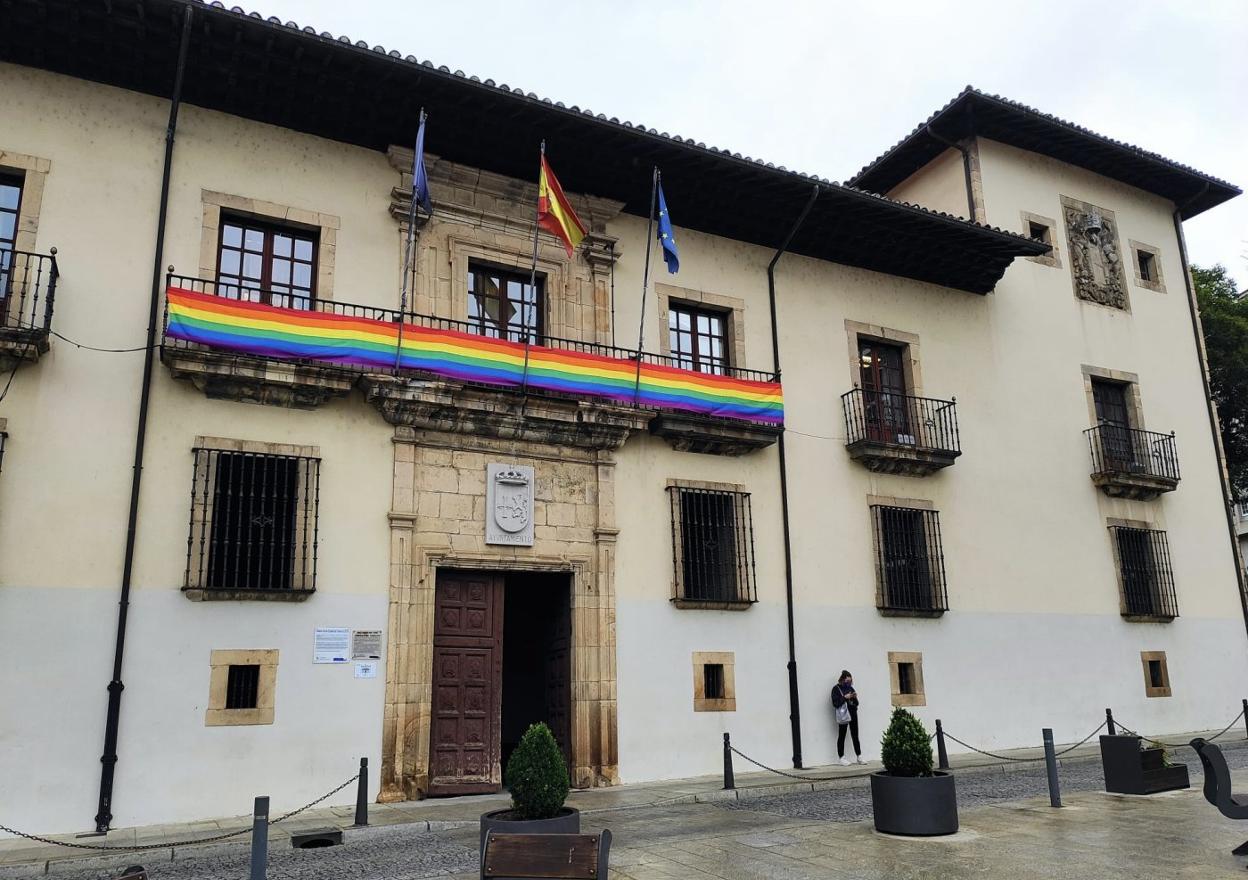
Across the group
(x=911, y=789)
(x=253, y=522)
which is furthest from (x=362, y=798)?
(x=911, y=789)

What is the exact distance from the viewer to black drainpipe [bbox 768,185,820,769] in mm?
13938

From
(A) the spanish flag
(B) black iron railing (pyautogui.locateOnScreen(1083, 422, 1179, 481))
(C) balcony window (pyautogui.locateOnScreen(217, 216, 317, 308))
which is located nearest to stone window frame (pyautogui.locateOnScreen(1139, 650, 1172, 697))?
(B) black iron railing (pyautogui.locateOnScreen(1083, 422, 1179, 481))

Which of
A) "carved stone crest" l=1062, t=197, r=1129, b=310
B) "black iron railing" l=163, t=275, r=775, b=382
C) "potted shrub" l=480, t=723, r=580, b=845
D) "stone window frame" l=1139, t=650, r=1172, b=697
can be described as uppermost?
"carved stone crest" l=1062, t=197, r=1129, b=310

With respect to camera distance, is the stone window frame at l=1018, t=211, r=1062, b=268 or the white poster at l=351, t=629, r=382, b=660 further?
the stone window frame at l=1018, t=211, r=1062, b=268

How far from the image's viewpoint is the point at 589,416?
519 inches

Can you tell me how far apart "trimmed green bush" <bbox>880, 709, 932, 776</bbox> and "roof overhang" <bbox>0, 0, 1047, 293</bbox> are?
8.76 metres

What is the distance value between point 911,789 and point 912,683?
716cm

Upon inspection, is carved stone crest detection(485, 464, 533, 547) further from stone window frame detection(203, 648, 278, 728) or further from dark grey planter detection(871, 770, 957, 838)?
dark grey planter detection(871, 770, 957, 838)

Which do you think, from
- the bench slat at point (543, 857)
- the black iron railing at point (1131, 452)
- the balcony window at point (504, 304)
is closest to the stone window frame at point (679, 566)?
the balcony window at point (504, 304)

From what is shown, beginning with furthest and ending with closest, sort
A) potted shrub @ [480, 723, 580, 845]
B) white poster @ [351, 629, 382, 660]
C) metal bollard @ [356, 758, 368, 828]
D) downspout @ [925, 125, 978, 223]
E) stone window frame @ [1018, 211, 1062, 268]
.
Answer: stone window frame @ [1018, 211, 1062, 268]
downspout @ [925, 125, 978, 223]
white poster @ [351, 629, 382, 660]
metal bollard @ [356, 758, 368, 828]
potted shrub @ [480, 723, 580, 845]

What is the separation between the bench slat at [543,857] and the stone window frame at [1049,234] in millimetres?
16715

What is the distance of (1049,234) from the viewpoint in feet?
63.4

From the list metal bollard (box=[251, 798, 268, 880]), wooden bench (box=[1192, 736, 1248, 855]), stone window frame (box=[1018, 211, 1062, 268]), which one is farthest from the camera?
stone window frame (box=[1018, 211, 1062, 268])

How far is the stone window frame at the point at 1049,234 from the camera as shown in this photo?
18.9 m
